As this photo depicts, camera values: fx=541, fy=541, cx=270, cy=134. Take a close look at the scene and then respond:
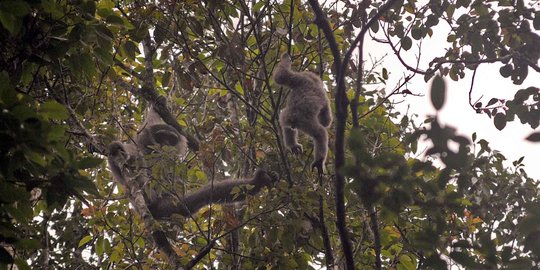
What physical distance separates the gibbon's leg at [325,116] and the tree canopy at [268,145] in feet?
1.41

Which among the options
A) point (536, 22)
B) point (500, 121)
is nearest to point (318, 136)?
point (500, 121)

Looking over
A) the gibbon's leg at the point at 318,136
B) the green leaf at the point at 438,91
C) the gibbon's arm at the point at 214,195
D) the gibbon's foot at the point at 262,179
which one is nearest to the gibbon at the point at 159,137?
the gibbon's arm at the point at 214,195

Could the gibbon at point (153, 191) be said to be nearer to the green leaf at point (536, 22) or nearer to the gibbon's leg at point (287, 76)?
the gibbon's leg at point (287, 76)

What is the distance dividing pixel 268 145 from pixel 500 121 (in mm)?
2475

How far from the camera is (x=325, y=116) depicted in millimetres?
5695

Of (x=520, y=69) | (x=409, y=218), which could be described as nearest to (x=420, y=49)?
(x=520, y=69)

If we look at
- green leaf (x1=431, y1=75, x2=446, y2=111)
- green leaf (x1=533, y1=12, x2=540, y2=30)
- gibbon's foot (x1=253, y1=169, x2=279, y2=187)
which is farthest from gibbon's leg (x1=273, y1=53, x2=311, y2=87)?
green leaf (x1=431, y1=75, x2=446, y2=111)

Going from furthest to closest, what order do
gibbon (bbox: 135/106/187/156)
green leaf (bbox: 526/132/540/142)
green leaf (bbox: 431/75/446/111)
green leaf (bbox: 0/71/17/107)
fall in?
gibbon (bbox: 135/106/187/156)
green leaf (bbox: 526/132/540/142)
green leaf (bbox: 0/71/17/107)
green leaf (bbox: 431/75/446/111)

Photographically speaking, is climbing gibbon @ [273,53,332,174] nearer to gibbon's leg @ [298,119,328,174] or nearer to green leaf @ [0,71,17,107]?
gibbon's leg @ [298,119,328,174]

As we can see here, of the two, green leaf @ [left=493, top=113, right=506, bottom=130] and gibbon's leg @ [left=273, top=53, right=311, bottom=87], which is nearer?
green leaf @ [left=493, top=113, right=506, bottom=130]

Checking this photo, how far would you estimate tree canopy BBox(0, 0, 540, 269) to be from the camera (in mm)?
2434

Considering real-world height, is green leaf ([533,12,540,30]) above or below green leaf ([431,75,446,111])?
above

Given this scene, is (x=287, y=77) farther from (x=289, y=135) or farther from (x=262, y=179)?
(x=262, y=179)

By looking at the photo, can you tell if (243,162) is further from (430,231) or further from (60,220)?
(430,231)
